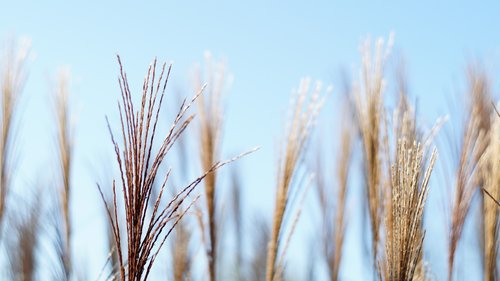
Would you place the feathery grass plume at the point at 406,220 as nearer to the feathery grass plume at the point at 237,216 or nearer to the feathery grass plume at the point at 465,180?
the feathery grass plume at the point at 465,180

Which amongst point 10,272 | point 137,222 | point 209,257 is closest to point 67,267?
point 209,257

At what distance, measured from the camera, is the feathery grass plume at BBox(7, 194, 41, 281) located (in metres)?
4.61

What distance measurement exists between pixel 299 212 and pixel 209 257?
21.4 inches

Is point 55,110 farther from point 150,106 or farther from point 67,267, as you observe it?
point 150,106

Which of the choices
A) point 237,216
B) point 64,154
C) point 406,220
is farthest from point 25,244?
point 406,220

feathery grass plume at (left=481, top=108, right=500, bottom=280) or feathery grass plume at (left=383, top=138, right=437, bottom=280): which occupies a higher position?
feathery grass plume at (left=481, top=108, right=500, bottom=280)

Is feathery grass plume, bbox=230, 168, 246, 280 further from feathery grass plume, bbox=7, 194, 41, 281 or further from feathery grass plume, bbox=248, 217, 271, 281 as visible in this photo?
feathery grass plume, bbox=7, 194, 41, 281

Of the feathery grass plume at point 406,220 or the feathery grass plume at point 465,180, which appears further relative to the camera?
the feathery grass plume at point 465,180

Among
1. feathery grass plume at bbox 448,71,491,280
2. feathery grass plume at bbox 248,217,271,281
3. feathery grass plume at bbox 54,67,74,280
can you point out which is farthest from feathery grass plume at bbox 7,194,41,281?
feathery grass plume at bbox 448,71,491,280

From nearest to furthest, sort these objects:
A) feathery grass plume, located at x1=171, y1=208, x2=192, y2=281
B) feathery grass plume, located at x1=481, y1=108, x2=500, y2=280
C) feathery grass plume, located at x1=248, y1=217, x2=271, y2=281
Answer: feathery grass plume, located at x1=481, y1=108, x2=500, y2=280 → feathery grass plume, located at x1=171, y1=208, x2=192, y2=281 → feathery grass plume, located at x1=248, y1=217, x2=271, y2=281

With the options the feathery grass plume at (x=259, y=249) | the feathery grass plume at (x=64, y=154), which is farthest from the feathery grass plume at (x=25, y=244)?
the feathery grass plume at (x=259, y=249)

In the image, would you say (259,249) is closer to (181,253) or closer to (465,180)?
(181,253)

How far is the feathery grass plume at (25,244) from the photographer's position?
461 cm

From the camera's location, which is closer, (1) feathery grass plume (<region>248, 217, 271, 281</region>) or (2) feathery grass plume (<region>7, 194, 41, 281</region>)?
(2) feathery grass plume (<region>7, 194, 41, 281</region>)
